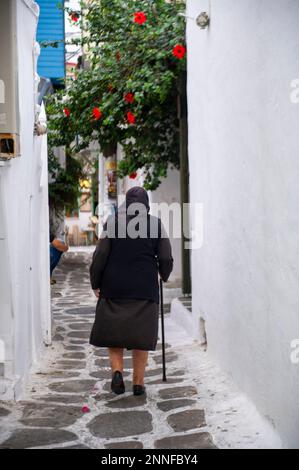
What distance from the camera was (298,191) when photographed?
3639 mm

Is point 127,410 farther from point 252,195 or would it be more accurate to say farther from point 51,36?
point 51,36

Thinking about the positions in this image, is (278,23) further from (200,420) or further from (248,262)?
(200,420)

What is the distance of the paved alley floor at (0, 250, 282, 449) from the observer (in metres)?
4.39

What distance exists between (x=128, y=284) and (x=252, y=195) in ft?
4.43

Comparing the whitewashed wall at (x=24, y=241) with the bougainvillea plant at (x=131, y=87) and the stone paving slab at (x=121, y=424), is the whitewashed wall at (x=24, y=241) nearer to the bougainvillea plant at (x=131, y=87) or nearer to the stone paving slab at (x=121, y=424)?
the stone paving slab at (x=121, y=424)

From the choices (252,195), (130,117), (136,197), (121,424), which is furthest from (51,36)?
(121,424)

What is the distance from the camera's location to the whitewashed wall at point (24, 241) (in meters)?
5.30

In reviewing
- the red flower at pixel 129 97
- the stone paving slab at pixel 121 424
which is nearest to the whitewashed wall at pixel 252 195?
the stone paving slab at pixel 121 424

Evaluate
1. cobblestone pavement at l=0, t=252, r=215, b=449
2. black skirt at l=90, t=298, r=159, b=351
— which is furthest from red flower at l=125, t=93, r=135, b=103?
black skirt at l=90, t=298, r=159, b=351

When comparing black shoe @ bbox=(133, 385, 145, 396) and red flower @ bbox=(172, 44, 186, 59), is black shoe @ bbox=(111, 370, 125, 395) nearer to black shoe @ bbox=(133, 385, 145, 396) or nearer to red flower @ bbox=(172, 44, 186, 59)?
black shoe @ bbox=(133, 385, 145, 396)

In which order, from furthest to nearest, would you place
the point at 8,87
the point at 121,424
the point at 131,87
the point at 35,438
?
the point at 131,87
the point at 8,87
the point at 121,424
the point at 35,438

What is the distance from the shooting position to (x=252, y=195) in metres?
4.82

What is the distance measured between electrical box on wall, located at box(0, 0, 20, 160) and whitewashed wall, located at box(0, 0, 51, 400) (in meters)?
0.19

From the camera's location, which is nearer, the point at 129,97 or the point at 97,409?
the point at 97,409
